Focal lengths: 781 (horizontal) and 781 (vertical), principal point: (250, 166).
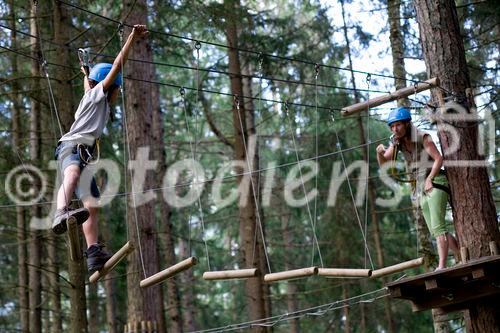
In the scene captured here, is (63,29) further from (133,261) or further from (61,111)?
(133,261)

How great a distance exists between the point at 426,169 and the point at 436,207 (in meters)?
0.30

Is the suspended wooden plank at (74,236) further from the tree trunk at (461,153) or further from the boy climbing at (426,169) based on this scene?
the tree trunk at (461,153)

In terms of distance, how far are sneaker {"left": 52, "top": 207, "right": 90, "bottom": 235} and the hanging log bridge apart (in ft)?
7.90

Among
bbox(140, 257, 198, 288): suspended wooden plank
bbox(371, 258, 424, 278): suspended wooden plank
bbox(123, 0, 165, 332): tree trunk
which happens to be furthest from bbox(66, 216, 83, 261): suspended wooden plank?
bbox(123, 0, 165, 332): tree trunk

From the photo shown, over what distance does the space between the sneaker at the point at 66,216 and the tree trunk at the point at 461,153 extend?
9.19 ft

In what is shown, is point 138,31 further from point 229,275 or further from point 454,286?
point 454,286

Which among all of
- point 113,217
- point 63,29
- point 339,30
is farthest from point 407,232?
point 63,29

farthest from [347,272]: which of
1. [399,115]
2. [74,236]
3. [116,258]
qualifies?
[74,236]

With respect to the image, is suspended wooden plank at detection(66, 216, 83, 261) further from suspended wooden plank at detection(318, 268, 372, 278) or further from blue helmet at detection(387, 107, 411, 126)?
blue helmet at detection(387, 107, 411, 126)

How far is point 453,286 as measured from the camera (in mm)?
5785

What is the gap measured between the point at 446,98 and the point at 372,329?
786 centimetres

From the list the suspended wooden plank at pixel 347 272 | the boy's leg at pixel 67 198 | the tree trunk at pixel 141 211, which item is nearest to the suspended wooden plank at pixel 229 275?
the suspended wooden plank at pixel 347 272

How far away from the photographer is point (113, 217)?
1191 cm

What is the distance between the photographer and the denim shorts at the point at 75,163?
16.7 feet
